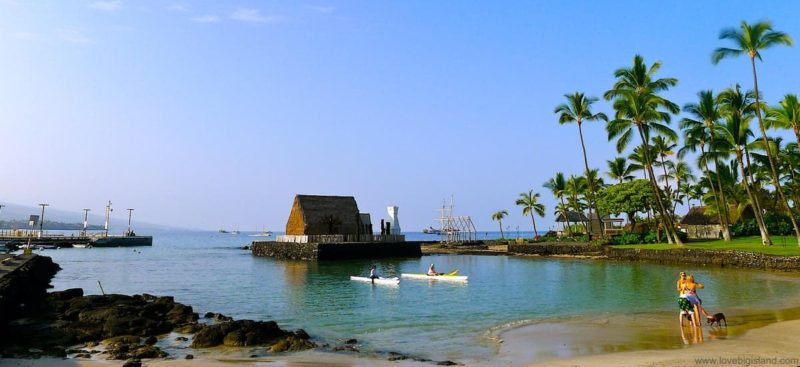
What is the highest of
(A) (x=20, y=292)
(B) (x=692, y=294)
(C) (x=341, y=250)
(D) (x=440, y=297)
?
(C) (x=341, y=250)

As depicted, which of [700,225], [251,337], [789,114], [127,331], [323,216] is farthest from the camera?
[700,225]

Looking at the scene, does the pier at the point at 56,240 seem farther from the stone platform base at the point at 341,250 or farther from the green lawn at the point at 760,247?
the green lawn at the point at 760,247

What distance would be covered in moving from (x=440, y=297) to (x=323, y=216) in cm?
3855

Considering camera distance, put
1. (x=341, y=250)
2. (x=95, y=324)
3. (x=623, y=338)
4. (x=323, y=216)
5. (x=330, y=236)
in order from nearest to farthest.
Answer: (x=623, y=338) → (x=95, y=324) → (x=341, y=250) → (x=330, y=236) → (x=323, y=216)

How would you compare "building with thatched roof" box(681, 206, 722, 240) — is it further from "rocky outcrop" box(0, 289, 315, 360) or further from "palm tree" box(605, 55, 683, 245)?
"rocky outcrop" box(0, 289, 315, 360)

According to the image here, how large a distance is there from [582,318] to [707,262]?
1041 inches

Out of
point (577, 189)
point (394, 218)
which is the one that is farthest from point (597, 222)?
point (394, 218)

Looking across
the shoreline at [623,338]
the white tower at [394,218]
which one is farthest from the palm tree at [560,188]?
the shoreline at [623,338]

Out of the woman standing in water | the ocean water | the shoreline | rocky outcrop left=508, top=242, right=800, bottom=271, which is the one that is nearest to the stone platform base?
the ocean water

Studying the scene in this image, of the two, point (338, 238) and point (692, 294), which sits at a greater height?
point (338, 238)

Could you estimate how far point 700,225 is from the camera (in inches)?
2574

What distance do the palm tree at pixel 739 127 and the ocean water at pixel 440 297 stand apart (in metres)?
7.76

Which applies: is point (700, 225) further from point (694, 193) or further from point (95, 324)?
point (95, 324)

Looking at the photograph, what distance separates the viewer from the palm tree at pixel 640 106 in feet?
143
